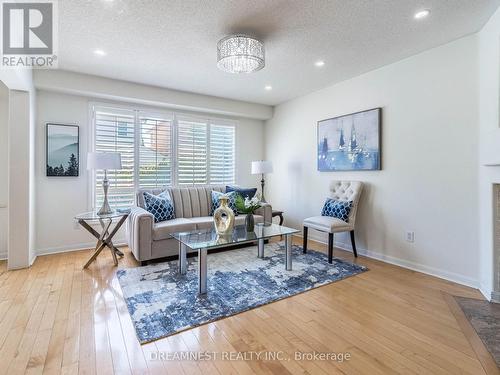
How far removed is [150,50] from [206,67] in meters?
0.74

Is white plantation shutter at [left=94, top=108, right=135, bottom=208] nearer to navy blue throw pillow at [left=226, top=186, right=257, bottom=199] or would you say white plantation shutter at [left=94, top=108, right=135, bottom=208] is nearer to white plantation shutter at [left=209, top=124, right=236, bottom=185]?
white plantation shutter at [left=209, top=124, right=236, bottom=185]

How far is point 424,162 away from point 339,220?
121 centimetres

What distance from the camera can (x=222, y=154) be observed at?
529cm

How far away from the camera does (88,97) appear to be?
4027mm

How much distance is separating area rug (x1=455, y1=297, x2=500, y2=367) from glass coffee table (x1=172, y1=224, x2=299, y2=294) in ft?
5.45

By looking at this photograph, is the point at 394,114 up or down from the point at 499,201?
up

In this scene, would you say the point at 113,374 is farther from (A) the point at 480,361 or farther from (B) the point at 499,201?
(B) the point at 499,201

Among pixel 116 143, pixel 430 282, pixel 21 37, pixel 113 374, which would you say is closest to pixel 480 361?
pixel 430 282

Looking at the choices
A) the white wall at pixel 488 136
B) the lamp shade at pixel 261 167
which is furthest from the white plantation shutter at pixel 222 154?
the white wall at pixel 488 136

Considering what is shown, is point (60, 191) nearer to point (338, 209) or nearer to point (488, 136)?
point (338, 209)

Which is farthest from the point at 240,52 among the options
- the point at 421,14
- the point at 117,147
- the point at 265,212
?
the point at 117,147

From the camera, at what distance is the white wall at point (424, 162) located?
2.77 meters

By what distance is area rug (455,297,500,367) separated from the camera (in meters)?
1.80

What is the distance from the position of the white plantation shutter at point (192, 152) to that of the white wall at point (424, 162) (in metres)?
2.31
